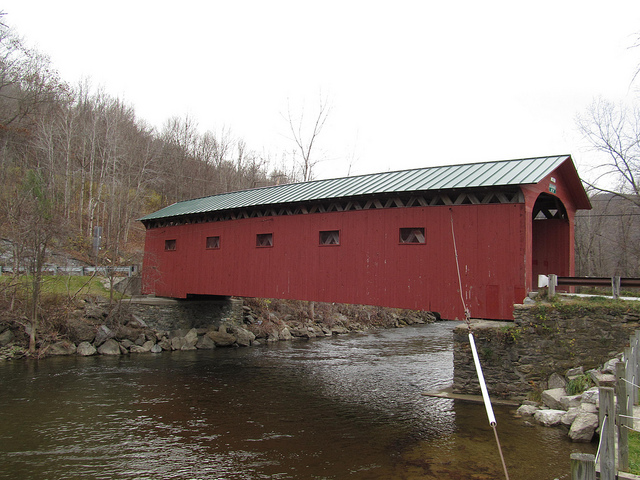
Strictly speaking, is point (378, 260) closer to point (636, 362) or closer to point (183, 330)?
point (636, 362)

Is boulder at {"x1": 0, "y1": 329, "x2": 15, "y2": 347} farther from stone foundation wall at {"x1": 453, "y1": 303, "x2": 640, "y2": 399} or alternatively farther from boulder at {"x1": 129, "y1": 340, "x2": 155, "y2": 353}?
stone foundation wall at {"x1": 453, "y1": 303, "x2": 640, "y2": 399}

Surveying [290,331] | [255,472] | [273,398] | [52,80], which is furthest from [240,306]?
[52,80]

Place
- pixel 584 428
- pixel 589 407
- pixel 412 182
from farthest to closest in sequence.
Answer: pixel 412 182 → pixel 589 407 → pixel 584 428

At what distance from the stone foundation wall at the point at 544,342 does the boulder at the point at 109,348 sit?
11180 millimetres

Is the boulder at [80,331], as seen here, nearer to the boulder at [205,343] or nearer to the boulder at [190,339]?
the boulder at [190,339]

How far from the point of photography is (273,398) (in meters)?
10.1

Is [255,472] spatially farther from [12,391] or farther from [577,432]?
[12,391]

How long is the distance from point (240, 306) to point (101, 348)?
6.29 meters

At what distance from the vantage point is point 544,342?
8898mm

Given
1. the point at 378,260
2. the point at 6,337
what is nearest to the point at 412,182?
the point at 378,260

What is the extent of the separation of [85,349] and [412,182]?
1124 cm

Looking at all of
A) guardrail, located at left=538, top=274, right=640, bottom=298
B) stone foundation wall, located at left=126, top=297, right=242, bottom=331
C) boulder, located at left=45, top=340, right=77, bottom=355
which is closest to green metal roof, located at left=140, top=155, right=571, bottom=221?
guardrail, located at left=538, top=274, right=640, bottom=298

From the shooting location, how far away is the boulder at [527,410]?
822 centimetres

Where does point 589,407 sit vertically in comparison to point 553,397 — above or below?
above
